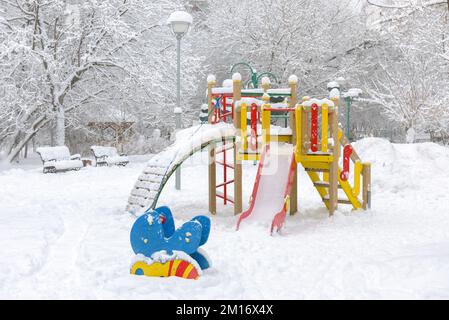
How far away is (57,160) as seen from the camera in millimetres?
15727

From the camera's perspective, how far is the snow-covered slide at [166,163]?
8.17 m

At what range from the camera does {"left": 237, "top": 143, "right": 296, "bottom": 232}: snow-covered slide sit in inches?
300

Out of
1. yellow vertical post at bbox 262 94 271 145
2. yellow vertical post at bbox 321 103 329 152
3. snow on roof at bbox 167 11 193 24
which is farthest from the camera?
snow on roof at bbox 167 11 193 24

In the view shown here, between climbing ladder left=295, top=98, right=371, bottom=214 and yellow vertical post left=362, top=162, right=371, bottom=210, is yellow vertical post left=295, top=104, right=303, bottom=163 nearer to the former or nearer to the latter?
climbing ladder left=295, top=98, right=371, bottom=214

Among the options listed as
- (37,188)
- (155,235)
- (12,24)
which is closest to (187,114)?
(12,24)

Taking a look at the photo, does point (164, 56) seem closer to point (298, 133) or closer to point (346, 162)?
point (346, 162)

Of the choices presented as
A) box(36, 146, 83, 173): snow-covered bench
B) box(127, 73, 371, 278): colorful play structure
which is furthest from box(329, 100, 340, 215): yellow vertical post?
box(36, 146, 83, 173): snow-covered bench

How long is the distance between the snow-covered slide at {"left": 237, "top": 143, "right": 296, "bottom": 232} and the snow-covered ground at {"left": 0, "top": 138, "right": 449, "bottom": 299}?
0.27 m

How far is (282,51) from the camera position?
21.2 metres

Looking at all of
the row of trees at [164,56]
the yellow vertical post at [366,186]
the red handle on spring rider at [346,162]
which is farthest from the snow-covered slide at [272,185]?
the row of trees at [164,56]

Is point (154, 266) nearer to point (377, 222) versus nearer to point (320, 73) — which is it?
point (377, 222)

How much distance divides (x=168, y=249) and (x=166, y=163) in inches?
137

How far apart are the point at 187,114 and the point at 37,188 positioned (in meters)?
12.8

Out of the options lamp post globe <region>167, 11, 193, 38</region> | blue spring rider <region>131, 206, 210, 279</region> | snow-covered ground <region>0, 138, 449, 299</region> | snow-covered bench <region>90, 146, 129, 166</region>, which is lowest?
snow-covered ground <region>0, 138, 449, 299</region>
